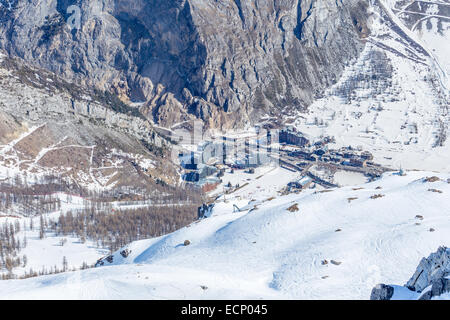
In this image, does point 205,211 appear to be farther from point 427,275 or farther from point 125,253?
point 427,275

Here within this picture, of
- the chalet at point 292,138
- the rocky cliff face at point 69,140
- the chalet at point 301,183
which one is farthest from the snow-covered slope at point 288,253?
the chalet at point 292,138

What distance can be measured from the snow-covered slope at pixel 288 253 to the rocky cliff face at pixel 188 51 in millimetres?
80247

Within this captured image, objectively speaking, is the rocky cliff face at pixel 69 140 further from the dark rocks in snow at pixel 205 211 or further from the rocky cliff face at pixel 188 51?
the rocky cliff face at pixel 188 51

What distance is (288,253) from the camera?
102 ft

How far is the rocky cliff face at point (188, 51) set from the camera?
124m

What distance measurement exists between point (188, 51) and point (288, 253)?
344 ft

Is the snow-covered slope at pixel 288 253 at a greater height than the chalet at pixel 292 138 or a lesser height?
lesser

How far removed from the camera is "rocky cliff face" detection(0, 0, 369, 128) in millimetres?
123750

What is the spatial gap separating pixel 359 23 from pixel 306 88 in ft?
164

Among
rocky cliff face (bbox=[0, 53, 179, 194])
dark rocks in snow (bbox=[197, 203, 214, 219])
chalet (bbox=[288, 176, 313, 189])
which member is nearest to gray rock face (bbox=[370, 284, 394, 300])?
dark rocks in snow (bbox=[197, 203, 214, 219])

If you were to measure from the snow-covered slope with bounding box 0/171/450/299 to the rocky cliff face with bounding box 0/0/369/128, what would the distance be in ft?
263

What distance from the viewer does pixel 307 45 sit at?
14700 cm
